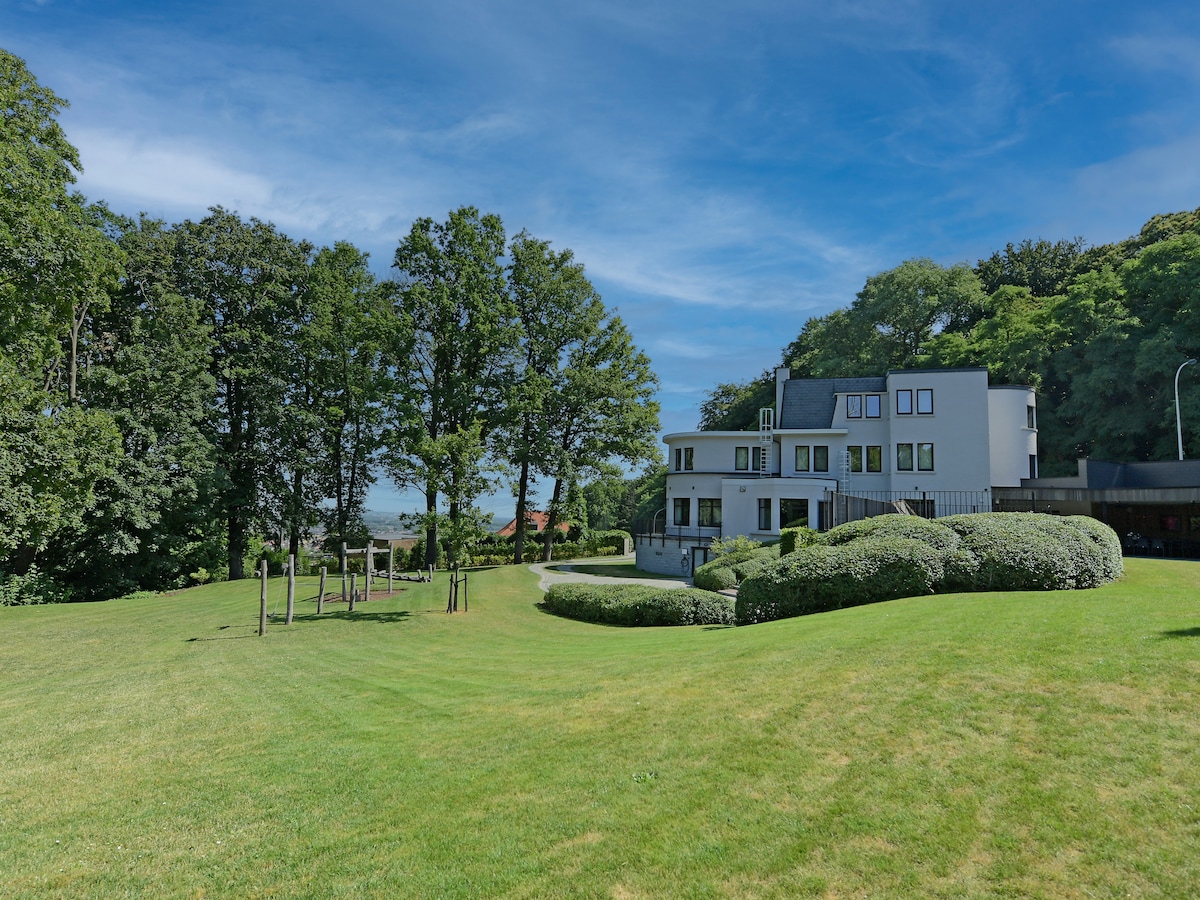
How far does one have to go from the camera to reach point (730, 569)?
967 inches

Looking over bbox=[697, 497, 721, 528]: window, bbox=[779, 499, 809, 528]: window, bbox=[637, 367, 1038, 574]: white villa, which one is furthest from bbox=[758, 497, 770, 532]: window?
bbox=[697, 497, 721, 528]: window

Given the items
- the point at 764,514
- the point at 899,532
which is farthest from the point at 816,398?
the point at 899,532

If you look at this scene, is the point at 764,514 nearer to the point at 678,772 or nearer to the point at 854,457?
the point at 854,457

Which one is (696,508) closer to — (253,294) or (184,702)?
(253,294)

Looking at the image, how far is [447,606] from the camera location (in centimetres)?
2375

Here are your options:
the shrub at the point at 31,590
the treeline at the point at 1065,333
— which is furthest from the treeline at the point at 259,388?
the treeline at the point at 1065,333

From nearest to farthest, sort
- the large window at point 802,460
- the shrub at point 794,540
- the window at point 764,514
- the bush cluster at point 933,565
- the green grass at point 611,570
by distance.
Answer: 1. the bush cluster at point 933,565
2. the shrub at point 794,540
3. the green grass at point 611,570
4. the window at point 764,514
5. the large window at point 802,460

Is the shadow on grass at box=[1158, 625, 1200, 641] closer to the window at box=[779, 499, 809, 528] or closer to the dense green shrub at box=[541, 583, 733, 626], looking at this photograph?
the dense green shrub at box=[541, 583, 733, 626]

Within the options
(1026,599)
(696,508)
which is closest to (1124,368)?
(696,508)

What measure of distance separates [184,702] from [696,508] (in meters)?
31.5

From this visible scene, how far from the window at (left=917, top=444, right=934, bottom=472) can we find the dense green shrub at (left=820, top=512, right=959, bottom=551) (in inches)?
863

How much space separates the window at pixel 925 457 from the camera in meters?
36.3

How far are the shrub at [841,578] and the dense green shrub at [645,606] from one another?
9.19 feet

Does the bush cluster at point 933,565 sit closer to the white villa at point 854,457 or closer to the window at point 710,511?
the white villa at point 854,457
